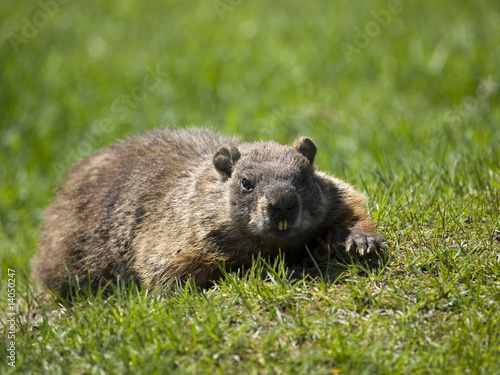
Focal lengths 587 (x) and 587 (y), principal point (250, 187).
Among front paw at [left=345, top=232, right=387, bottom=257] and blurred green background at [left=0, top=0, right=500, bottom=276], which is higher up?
blurred green background at [left=0, top=0, right=500, bottom=276]

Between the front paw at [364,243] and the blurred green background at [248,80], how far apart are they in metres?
2.65

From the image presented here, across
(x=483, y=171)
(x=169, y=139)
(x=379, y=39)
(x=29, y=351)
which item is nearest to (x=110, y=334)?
(x=29, y=351)

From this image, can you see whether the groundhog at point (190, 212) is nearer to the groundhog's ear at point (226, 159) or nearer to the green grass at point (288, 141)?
the groundhog's ear at point (226, 159)

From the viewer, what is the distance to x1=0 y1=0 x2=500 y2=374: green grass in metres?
3.30

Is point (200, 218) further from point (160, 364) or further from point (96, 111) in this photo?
point (96, 111)

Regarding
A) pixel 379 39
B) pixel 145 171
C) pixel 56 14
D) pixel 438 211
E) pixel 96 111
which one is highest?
pixel 56 14

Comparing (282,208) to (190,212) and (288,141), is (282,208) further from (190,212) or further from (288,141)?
(288,141)

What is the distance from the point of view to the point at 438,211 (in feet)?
15.0

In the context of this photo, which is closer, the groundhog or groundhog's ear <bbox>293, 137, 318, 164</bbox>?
the groundhog

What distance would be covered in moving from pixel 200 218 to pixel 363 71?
571cm

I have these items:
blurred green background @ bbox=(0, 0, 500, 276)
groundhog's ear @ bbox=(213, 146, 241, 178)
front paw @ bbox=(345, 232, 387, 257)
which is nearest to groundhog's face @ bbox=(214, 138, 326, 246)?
groundhog's ear @ bbox=(213, 146, 241, 178)

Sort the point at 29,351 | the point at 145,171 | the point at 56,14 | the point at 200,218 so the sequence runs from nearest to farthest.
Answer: the point at 29,351 → the point at 200,218 → the point at 145,171 → the point at 56,14

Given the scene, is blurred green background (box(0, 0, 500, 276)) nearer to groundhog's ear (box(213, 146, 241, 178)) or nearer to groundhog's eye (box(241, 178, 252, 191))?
groundhog's ear (box(213, 146, 241, 178))

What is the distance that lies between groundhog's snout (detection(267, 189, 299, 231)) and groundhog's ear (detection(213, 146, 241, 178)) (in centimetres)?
70
